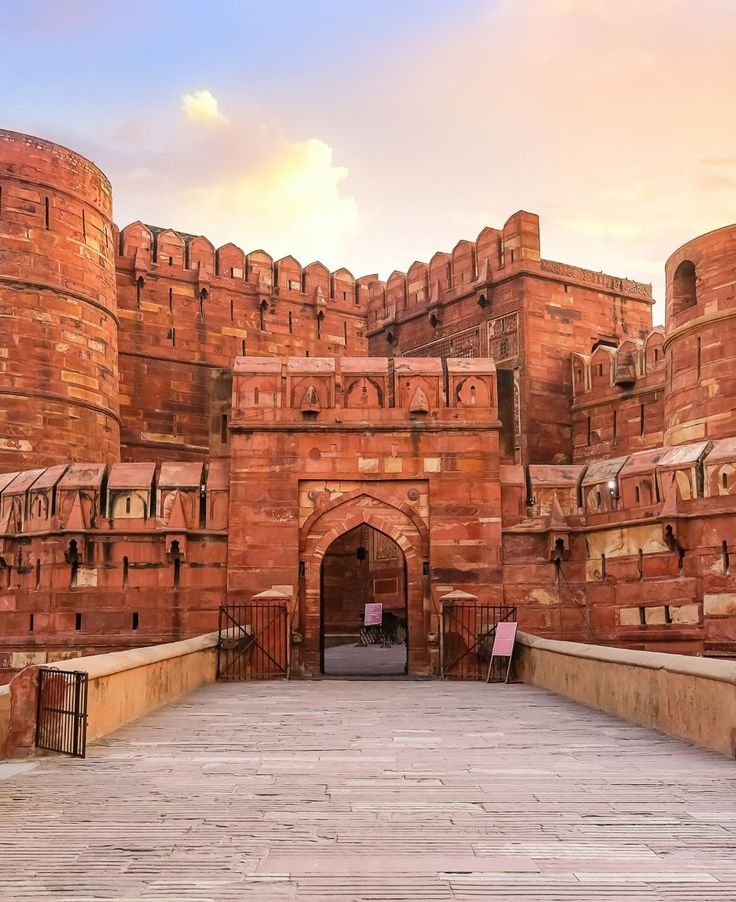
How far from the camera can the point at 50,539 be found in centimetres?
1558

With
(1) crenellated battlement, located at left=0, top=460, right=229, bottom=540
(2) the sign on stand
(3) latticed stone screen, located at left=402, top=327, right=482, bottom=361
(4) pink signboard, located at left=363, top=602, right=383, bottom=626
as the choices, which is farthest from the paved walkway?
(3) latticed stone screen, located at left=402, top=327, right=482, bottom=361

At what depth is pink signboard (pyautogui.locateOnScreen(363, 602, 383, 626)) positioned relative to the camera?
24.2 m

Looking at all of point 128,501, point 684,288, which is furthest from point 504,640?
point 684,288

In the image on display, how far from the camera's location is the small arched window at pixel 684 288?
18.3 m

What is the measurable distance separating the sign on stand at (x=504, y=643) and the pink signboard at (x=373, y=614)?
437 inches

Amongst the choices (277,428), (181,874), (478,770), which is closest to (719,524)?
(277,428)

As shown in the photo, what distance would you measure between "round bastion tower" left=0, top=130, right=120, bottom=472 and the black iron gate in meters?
14.2

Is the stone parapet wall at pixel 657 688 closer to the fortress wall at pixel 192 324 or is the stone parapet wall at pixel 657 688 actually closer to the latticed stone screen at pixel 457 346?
the latticed stone screen at pixel 457 346

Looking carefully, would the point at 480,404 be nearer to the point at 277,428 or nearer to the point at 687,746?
the point at 277,428

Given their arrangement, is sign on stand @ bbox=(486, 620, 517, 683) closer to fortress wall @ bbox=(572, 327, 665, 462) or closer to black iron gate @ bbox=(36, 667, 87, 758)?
black iron gate @ bbox=(36, 667, 87, 758)

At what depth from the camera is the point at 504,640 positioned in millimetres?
12914

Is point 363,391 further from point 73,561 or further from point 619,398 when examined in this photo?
point 619,398

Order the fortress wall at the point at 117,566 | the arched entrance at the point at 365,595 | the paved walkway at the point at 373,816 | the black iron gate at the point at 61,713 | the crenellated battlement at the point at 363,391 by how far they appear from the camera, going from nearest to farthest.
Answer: the paved walkway at the point at 373,816 < the black iron gate at the point at 61,713 < the fortress wall at the point at 117,566 < the crenellated battlement at the point at 363,391 < the arched entrance at the point at 365,595

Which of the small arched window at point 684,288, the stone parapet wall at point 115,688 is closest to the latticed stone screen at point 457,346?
the small arched window at point 684,288
